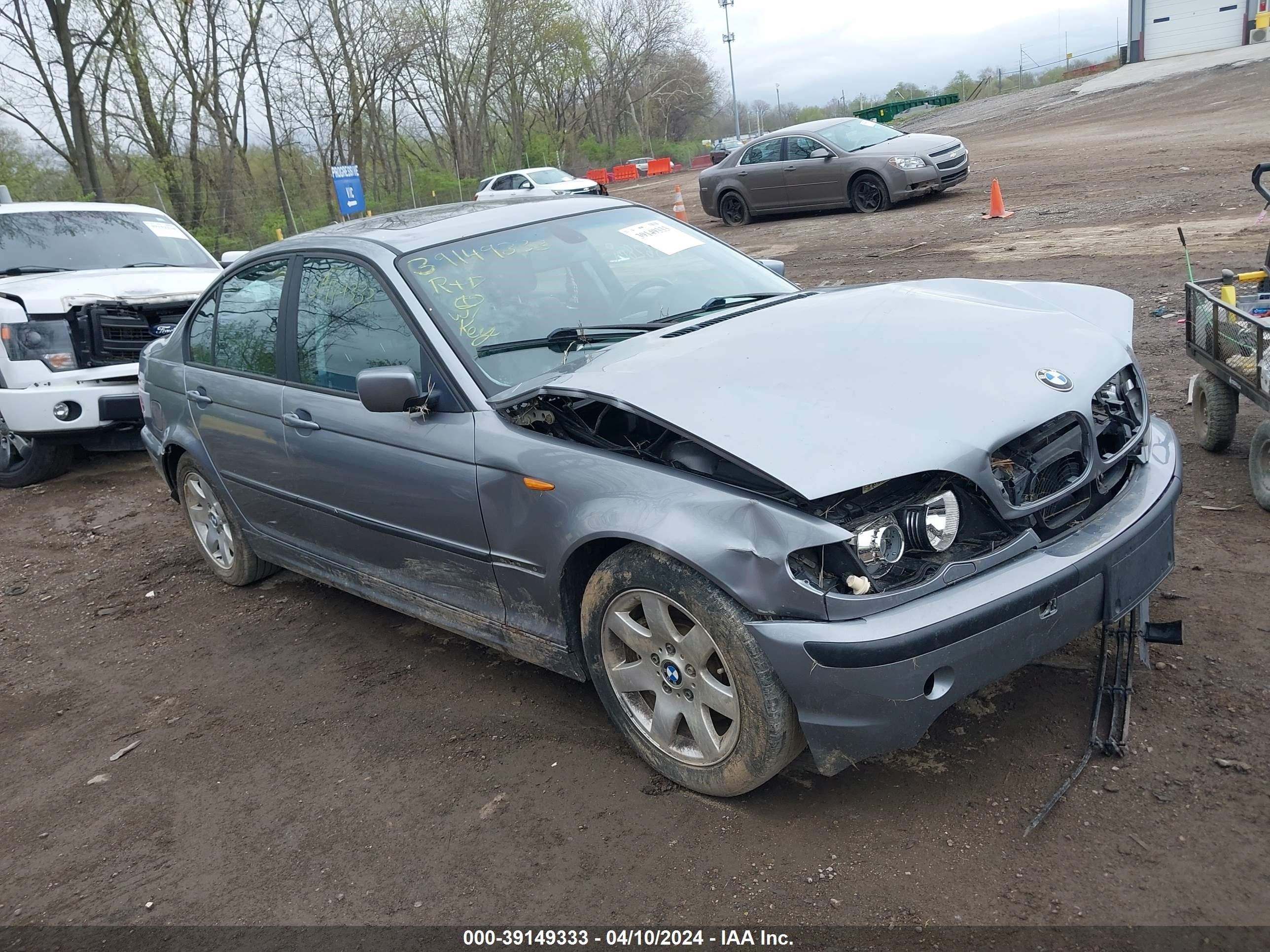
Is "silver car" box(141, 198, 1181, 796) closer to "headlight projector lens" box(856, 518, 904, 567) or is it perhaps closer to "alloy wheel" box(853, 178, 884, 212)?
"headlight projector lens" box(856, 518, 904, 567)

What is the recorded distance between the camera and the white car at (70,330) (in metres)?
7.57

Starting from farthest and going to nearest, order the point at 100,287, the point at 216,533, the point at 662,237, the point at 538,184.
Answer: the point at 538,184 → the point at 100,287 → the point at 216,533 → the point at 662,237

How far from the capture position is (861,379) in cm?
304

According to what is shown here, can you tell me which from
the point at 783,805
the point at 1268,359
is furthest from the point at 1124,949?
the point at 1268,359

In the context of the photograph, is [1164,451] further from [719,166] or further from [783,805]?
[719,166]

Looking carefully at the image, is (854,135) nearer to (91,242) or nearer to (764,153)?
(764,153)

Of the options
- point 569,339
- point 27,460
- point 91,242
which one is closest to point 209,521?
point 569,339

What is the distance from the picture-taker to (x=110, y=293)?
25.9 ft

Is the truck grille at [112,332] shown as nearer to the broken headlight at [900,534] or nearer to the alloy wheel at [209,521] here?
the alloy wheel at [209,521]

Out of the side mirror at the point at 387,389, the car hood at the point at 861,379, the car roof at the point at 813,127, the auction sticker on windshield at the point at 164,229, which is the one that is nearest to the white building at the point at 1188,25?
the car roof at the point at 813,127

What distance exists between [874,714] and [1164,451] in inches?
60.5

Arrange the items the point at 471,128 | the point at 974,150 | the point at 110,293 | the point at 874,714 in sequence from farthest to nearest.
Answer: the point at 471,128 → the point at 974,150 → the point at 110,293 → the point at 874,714

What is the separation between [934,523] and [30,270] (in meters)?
8.23

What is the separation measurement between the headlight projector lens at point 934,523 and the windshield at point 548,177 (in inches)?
1064
